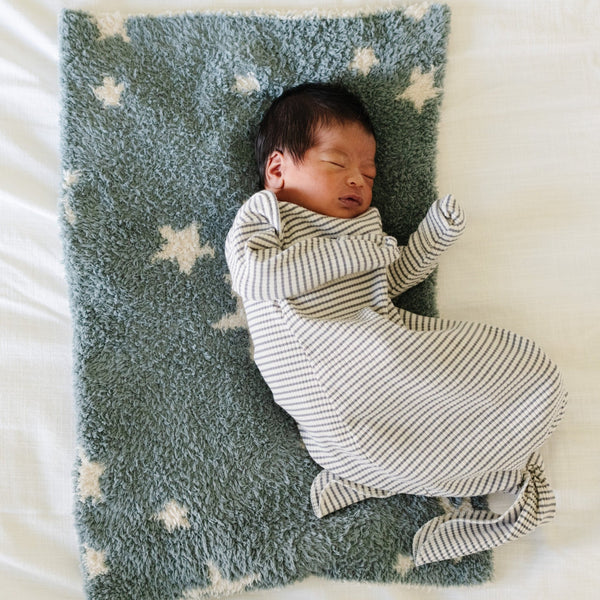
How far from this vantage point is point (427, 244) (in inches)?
49.2

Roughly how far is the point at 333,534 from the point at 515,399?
1.31 ft

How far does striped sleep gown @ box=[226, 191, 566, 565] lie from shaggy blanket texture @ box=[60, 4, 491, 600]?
0.23ft

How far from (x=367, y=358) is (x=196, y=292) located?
1.18 feet

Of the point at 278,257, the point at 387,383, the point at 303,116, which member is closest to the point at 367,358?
the point at 387,383

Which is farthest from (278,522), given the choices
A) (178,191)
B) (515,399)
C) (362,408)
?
(178,191)

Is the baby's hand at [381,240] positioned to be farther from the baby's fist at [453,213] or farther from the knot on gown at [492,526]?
the knot on gown at [492,526]

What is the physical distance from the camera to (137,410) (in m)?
1.25

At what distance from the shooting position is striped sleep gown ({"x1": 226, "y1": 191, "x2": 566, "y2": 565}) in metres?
1.15

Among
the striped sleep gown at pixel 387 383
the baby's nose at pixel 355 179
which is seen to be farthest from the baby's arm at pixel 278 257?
the baby's nose at pixel 355 179

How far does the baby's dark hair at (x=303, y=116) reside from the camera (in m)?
1.25

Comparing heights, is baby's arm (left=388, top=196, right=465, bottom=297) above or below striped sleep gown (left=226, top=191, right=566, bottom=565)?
above

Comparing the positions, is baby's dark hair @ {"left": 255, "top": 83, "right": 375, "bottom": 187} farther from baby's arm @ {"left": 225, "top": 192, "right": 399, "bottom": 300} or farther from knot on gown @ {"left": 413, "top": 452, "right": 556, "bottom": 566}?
knot on gown @ {"left": 413, "top": 452, "right": 556, "bottom": 566}

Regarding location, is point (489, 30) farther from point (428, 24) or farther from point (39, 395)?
point (39, 395)

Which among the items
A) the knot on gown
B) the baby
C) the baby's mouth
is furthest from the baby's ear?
the knot on gown
